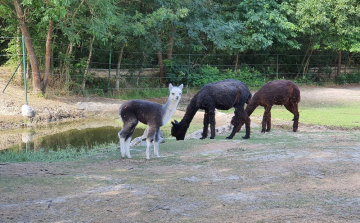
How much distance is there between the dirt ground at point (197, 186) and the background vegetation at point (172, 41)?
9.80m

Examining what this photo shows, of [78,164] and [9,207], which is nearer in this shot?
[9,207]

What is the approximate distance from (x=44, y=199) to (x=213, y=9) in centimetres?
1992

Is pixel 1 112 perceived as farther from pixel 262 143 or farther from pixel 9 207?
pixel 9 207

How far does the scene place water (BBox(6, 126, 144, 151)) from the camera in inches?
440

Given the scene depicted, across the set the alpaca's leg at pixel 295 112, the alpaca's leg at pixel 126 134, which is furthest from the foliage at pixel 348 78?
the alpaca's leg at pixel 126 134

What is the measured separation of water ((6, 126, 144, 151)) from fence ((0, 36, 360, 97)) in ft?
17.5

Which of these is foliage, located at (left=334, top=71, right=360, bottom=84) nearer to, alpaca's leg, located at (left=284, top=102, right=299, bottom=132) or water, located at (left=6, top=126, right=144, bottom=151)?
alpaca's leg, located at (left=284, top=102, right=299, bottom=132)

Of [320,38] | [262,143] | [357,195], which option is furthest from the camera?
[320,38]

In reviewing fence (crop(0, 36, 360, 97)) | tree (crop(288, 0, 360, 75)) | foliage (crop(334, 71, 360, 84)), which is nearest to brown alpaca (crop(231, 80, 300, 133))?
fence (crop(0, 36, 360, 97))

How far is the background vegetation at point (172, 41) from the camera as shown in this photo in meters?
18.0

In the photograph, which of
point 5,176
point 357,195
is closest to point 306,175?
point 357,195

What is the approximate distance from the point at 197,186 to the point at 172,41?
1748 centimetres

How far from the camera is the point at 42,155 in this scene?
8805 millimetres

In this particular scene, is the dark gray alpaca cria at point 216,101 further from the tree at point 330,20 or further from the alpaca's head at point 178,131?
the tree at point 330,20
